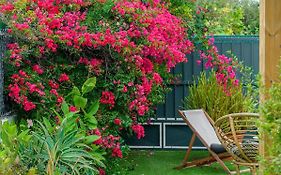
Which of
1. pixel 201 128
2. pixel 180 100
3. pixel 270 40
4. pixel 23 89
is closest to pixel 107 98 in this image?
pixel 23 89

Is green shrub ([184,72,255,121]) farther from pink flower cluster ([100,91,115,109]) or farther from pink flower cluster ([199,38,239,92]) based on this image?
pink flower cluster ([100,91,115,109])

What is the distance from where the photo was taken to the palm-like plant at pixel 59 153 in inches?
210

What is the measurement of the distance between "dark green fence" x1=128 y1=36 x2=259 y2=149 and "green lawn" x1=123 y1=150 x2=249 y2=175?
0.66 ft

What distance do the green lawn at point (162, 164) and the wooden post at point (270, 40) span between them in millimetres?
4485

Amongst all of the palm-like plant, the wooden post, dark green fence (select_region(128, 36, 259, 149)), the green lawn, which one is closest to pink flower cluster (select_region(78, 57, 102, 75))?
the palm-like plant

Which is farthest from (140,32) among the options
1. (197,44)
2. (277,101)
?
(277,101)

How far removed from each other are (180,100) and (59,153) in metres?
5.05

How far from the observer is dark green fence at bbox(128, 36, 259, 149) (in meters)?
10.3

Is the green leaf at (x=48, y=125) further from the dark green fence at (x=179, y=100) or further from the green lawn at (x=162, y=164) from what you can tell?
the dark green fence at (x=179, y=100)

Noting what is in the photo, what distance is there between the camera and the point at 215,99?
368 inches

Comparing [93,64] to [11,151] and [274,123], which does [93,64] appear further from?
[274,123]

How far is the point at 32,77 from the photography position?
21.9ft

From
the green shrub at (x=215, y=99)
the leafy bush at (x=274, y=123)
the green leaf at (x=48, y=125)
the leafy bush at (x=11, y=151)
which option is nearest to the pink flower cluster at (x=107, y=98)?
the green leaf at (x=48, y=125)

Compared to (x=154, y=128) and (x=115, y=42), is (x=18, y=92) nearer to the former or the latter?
(x=115, y=42)
